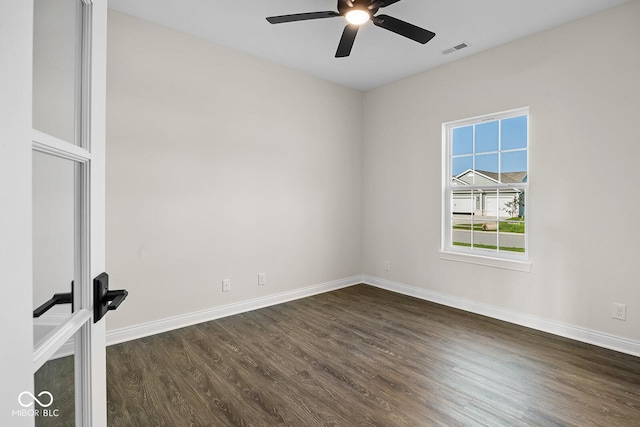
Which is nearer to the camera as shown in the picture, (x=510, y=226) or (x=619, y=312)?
(x=619, y=312)

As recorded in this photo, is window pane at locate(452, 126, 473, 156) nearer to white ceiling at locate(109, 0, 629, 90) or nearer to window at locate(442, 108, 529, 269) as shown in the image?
window at locate(442, 108, 529, 269)

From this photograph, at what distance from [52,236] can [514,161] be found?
3.81 metres

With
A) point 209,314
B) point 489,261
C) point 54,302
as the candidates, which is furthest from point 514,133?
point 54,302

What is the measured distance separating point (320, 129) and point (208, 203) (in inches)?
72.4

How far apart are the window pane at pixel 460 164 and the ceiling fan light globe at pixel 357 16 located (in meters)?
2.13

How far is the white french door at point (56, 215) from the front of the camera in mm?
466

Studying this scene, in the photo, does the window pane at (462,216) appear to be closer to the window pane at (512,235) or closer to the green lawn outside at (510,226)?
the green lawn outside at (510,226)

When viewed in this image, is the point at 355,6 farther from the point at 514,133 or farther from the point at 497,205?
the point at 497,205

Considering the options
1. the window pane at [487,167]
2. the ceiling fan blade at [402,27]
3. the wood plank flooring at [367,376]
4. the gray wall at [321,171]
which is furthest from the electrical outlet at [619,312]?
the ceiling fan blade at [402,27]

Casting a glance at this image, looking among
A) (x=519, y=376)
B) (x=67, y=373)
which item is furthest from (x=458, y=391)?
(x=67, y=373)

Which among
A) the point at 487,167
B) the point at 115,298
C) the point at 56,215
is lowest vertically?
the point at 115,298

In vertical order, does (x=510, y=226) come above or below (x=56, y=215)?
below

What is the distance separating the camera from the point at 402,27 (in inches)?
96.6

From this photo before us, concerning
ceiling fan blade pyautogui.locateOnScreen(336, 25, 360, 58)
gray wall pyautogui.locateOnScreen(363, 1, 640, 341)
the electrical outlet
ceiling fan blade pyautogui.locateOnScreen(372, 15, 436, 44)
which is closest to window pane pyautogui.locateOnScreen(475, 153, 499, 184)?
gray wall pyautogui.locateOnScreen(363, 1, 640, 341)
